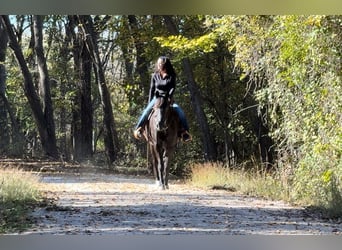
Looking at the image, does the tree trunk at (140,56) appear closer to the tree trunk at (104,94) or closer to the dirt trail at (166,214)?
the tree trunk at (104,94)

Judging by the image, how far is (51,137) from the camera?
41.2 ft

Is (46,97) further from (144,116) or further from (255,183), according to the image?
(255,183)

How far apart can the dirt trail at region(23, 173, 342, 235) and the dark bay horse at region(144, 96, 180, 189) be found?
249 mm

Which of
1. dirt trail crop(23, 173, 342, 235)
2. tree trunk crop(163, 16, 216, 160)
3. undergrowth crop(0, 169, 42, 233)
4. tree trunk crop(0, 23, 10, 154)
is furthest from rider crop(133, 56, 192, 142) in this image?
tree trunk crop(0, 23, 10, 154)

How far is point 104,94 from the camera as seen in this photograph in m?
12.5

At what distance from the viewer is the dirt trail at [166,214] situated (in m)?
5.52

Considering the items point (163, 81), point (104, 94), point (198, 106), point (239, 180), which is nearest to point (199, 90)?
point (198, 106)

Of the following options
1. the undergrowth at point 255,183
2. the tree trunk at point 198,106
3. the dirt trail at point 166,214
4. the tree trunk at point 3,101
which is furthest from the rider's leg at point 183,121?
the tree trunk at point 3,101

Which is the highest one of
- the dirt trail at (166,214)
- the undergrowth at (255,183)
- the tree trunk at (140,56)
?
the tree trunk at (140,56)

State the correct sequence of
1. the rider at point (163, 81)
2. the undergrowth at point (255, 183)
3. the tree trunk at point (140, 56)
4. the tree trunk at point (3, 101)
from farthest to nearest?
the tree trunk at point (3, 101) < the tree trunk at point (140, 56) < the rider at point (163, 81) < the undergrowth at point (255, 183)

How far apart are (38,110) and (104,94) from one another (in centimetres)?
122

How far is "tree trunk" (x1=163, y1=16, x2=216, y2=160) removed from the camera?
34.7 ft

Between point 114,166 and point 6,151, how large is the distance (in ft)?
6.93

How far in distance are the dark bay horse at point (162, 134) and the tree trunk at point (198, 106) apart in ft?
9.31
